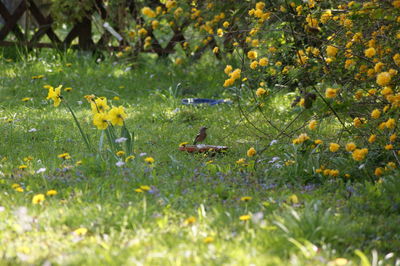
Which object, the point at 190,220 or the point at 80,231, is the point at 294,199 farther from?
the point at 80,231

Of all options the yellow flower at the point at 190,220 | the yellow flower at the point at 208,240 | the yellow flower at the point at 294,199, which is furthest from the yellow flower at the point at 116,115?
the yellow flower at the point at 208,240

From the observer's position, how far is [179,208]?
2.86 metres

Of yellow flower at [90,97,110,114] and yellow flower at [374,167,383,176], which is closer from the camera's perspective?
yellow flower at [374,167,383,176]

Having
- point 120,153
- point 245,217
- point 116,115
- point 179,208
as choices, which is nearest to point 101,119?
point 116,115

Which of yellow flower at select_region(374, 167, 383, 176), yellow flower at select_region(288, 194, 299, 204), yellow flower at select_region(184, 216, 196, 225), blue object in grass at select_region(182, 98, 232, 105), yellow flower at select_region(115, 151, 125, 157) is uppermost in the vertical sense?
yellow flower at select_region(184, 216, 196, 225)

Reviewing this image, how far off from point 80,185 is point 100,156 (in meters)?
0.38

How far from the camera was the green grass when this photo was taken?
2334 millimetres

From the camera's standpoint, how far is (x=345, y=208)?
2881 millimetres

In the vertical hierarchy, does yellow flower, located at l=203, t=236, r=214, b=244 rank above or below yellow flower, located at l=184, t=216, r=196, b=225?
above

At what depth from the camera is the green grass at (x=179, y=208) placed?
7.66 ft

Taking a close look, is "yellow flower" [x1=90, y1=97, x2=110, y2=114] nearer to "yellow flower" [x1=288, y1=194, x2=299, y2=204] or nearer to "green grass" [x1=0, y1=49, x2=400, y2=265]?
"green grass" [x1=0, y1=49, x2=400, y2=265]

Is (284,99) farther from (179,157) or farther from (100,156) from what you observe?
(100,156)

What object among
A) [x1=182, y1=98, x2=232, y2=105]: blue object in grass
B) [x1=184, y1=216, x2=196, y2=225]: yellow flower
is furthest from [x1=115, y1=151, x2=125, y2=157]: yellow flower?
[x1=182, y1=98, x2=232, y2=105]: blue object in grass

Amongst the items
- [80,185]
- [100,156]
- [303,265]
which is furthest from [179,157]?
[303,265]
